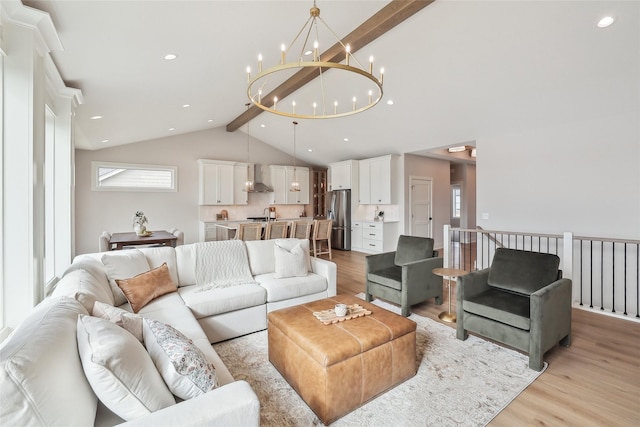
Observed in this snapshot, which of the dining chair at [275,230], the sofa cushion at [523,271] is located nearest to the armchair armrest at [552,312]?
the sofa cushion at [523,271]

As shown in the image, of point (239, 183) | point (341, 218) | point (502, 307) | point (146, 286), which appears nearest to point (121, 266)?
point (146, 286)

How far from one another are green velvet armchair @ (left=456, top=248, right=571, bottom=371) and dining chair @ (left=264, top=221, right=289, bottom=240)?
3.89 metres

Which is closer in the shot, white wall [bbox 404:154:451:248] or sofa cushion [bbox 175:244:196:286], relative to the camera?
sofa cushion [bbox 175:244:196:286]

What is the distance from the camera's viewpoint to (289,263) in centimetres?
348

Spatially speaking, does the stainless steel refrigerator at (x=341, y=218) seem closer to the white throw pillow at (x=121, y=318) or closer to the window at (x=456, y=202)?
the window at (x=456, y=202)

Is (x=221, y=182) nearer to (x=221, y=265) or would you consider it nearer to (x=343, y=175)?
(x=343, y=175)

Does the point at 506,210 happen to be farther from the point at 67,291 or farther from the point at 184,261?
the point at 67,291

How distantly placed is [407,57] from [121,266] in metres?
4.07

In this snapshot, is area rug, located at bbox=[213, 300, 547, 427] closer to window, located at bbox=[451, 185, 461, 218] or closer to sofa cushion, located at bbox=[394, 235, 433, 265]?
sofa cushion, located at bbox=[394, 235, 433, 265]

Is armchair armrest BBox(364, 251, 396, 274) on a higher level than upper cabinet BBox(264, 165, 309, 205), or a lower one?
lower

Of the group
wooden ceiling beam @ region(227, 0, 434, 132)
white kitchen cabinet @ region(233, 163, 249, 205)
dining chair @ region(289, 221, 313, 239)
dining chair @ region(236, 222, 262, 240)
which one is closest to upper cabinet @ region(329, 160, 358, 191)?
dining chair @ region(289, 221, 313, 239)

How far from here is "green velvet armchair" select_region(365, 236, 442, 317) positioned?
344 centimetres

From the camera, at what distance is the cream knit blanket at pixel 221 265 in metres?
3.22

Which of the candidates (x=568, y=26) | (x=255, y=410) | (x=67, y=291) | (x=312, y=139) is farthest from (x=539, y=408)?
(x=312, y=139)
